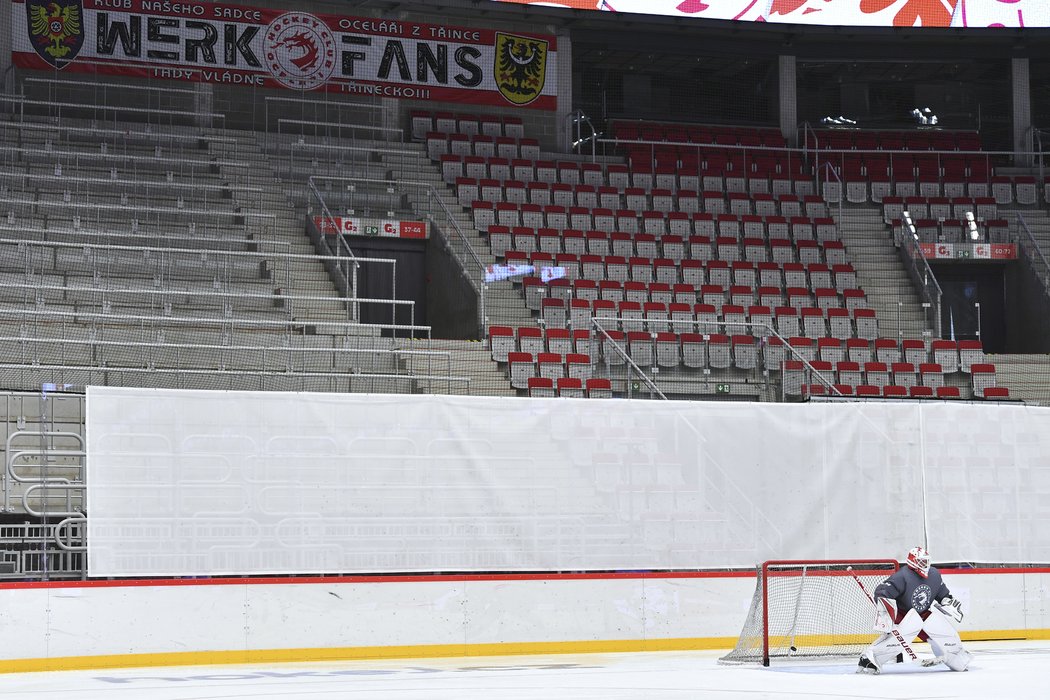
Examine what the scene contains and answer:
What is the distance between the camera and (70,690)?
409 inches

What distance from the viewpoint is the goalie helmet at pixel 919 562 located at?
40.0ft

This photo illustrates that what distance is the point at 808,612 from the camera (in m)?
13.2

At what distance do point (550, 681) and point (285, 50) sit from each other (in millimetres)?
17671

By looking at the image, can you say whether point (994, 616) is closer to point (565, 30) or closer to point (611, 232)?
point (611, 232)

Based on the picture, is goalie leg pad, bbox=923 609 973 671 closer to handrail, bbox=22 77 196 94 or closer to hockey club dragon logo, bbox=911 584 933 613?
hockey club dragon logo, bbox=911 584 933 613

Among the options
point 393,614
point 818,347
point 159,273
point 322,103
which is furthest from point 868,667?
point 322,103

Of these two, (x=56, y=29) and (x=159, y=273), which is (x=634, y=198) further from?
(x=56, y=29)

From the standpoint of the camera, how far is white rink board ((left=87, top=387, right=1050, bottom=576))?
40.5 feet

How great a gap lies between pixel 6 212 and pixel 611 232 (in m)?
9.56

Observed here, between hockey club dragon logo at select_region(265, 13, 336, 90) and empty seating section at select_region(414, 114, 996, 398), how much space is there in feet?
6.61

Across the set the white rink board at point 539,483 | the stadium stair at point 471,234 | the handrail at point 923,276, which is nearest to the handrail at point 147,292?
the stadium stair at point 471,234

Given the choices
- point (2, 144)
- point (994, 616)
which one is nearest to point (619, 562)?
point (994, 616)

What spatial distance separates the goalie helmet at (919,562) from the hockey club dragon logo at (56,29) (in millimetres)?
17753

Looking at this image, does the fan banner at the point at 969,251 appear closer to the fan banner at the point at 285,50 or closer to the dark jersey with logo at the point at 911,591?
the fan banner at the point at 285,50
